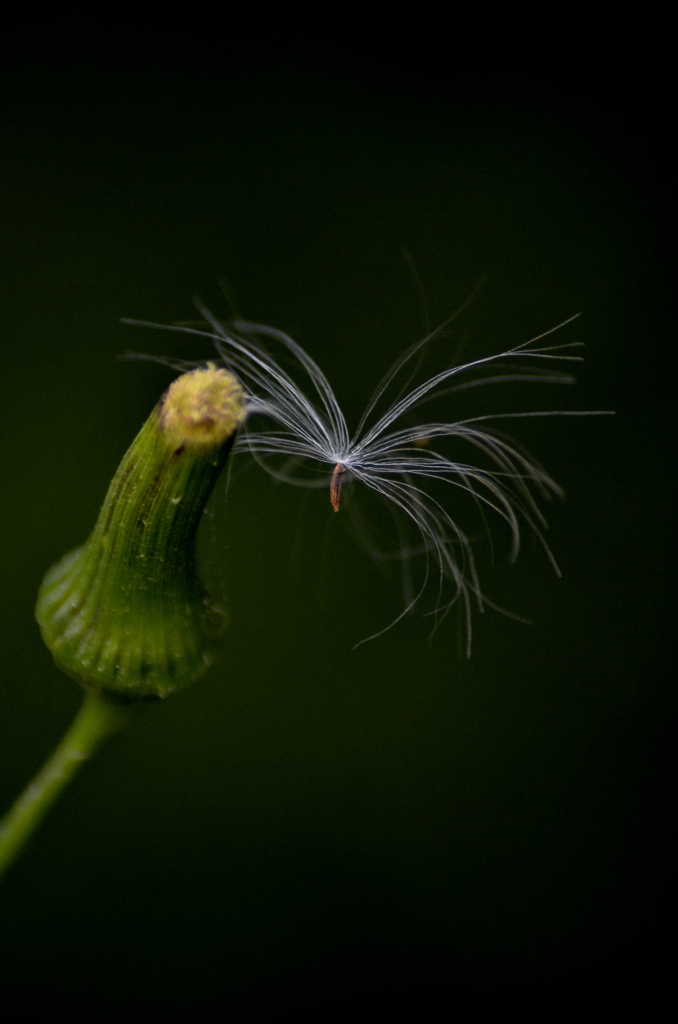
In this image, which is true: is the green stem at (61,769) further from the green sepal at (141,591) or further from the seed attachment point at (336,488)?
the seed attachment point at (336,488)

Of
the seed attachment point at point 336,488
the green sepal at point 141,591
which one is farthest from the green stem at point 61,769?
the seed attachment point at point 336,488

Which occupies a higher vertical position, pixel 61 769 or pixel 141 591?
pixel 141 591

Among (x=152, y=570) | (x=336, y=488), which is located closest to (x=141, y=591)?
(x=152, y=570)

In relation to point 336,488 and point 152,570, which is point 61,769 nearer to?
point 152,570

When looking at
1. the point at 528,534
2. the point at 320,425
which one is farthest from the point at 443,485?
the point at 320,425

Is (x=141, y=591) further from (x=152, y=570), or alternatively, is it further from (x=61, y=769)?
(x=61, y=769)

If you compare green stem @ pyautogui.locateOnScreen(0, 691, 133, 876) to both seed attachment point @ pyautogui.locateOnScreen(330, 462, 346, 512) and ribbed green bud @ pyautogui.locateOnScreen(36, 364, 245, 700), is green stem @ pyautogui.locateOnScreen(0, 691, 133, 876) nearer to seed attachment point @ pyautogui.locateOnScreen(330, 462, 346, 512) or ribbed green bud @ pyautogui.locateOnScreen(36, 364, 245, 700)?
ribbed green bud @ pyautogui.locateOnScreen(36, 364, 245, 700)
